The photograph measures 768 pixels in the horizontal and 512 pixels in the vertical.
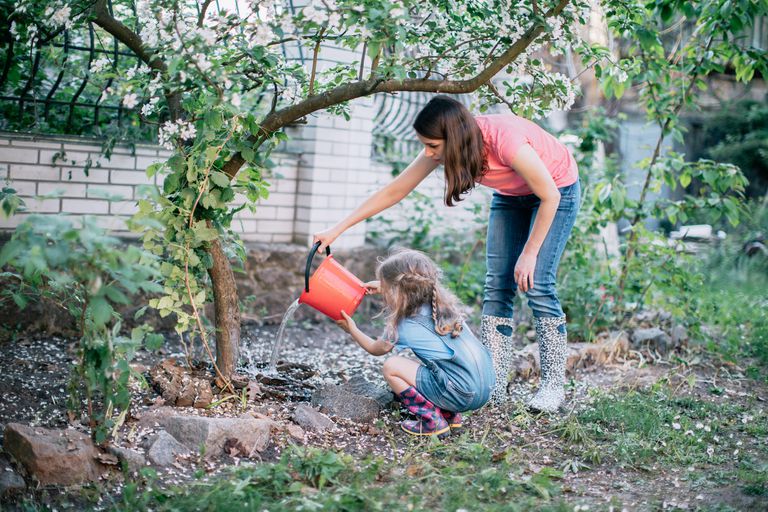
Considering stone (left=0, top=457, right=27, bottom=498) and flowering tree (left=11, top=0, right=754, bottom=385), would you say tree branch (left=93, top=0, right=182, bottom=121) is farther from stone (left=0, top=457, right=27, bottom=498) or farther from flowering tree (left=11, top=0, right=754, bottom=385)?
stone (left=0, top=457, right=27, bottom=498)

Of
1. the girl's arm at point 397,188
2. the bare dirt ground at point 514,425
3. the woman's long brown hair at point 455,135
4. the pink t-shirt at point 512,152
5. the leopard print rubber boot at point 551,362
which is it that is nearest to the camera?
the bare dirt ground at point 514,425

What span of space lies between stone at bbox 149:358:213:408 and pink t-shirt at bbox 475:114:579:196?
4.52 feet

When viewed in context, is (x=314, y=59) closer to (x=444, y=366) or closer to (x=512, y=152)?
(x=512, y=152)

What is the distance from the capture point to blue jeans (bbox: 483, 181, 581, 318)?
3.12 m

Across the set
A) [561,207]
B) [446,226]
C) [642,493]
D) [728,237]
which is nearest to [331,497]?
[642,493]

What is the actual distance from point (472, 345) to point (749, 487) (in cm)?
108

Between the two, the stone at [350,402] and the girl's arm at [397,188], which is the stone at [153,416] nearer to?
the stone at [350,402]

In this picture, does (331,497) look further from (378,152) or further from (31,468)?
(378,152)

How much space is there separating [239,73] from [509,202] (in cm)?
126

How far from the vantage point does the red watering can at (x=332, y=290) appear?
2.92 metres

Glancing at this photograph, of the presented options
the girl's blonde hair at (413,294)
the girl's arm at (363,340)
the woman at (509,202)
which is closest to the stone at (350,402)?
the girl's arm at (363,340)

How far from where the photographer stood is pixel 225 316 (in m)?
3.16

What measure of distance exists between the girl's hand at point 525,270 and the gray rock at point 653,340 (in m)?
1.84

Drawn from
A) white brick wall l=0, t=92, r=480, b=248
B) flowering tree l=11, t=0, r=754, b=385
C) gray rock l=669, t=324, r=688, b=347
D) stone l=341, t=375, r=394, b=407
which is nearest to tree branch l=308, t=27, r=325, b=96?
flowering tree l=11, t=0, r=754, b=385
